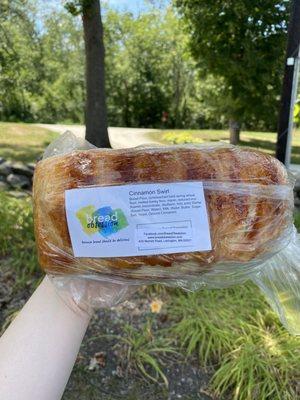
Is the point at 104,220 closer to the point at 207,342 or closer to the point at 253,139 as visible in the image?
the point at 207,342

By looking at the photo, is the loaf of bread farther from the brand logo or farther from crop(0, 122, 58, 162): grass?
crop(0, 122, 58, 162): grass

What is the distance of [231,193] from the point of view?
3.13ft

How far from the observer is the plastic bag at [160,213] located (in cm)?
91

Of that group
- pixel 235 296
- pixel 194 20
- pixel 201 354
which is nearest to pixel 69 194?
pixel 201 354

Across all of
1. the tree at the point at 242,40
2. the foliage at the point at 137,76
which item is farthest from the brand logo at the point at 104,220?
the foliage at the point at 137,76

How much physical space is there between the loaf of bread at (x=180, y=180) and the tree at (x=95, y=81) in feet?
21.9

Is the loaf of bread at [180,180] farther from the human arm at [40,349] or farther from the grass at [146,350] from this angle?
the grass at [146,350]

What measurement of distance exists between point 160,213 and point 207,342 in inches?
71.3

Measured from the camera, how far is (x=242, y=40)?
1035 cm

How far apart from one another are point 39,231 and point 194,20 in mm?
10233

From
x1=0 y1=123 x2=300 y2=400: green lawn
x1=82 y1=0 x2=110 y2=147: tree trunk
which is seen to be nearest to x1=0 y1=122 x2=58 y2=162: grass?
x1=82 y1=0 x2=110 y2=147: tree trunk

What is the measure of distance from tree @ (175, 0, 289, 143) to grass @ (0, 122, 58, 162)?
13.7 ft

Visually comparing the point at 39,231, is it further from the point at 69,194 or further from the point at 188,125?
the point at 188,125

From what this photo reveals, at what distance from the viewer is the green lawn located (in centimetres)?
230
